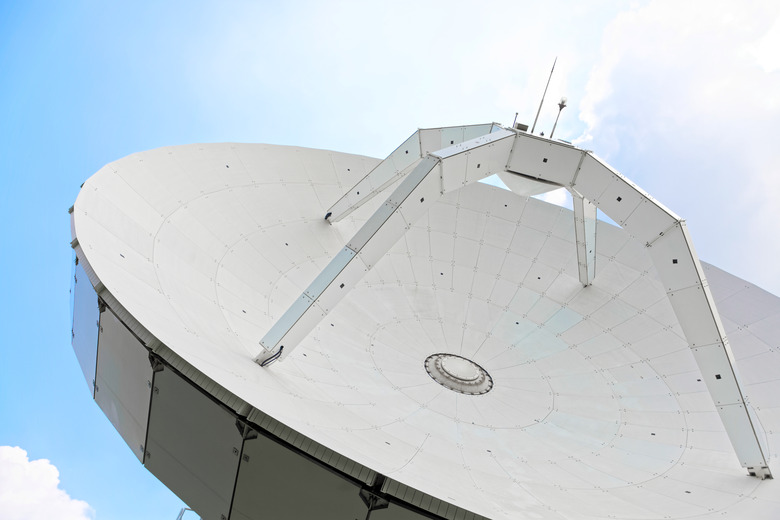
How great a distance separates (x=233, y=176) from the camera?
15.1 m

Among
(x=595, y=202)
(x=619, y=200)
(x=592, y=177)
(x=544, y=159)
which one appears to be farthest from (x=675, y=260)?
(x=544, y=159)

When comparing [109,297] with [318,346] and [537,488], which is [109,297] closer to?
[318,346]

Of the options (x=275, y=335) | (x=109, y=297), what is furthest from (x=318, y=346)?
(x=109, y=297)

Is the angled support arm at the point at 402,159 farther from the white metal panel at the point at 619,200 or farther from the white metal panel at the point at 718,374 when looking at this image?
the white metal panel at the point at 718,374

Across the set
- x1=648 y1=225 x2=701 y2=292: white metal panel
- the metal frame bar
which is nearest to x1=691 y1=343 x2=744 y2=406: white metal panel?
the metal frame bar

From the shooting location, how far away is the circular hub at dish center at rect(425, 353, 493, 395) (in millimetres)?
13453

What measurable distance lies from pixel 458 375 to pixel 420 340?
5.75ft

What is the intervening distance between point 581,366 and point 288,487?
31.7 feet

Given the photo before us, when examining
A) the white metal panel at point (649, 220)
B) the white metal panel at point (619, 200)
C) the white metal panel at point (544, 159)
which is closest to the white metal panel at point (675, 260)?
the white metal panel at point (649, 220)

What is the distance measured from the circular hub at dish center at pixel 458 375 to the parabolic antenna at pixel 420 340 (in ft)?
0.19

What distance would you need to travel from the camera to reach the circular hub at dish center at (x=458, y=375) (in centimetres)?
1345

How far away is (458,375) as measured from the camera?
44.9 feet

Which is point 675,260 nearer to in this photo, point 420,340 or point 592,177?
point 592,177

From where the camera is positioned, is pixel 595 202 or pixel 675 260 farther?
pixel 595 202
